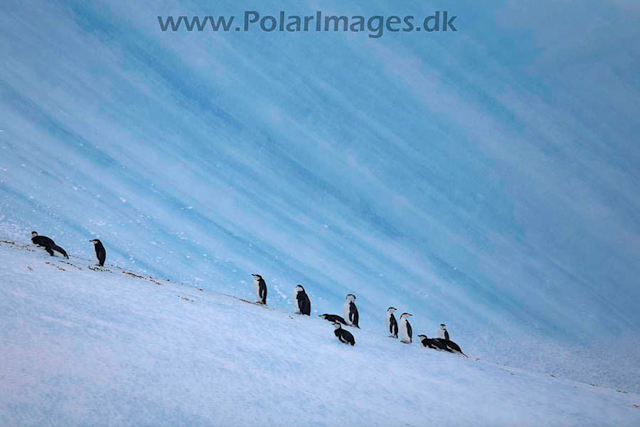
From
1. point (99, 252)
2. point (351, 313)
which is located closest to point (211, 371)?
point (351, 313)

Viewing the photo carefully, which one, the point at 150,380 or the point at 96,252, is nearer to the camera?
the point at 150,380

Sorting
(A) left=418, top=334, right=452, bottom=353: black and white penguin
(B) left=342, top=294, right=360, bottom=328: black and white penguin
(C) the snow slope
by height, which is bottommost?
(C) the snow slope

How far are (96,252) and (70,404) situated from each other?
1048cm

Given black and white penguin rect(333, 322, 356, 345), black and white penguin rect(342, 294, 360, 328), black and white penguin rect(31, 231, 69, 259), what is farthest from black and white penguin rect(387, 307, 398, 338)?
black and white penguin rect(31, 231, 69, 259)

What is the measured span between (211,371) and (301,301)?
26.3ft

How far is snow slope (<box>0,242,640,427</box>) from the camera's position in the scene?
7.14 metres

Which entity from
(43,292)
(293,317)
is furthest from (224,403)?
(293,317)

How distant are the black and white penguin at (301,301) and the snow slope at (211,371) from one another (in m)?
2.18

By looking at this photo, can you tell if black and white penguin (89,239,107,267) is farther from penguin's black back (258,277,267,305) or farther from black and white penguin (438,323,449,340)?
black and white penguin (438,323,449,340)

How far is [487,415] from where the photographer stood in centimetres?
994

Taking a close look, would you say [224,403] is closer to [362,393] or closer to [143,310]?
[362,393]

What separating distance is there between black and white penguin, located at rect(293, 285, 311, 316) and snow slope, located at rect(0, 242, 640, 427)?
218cm

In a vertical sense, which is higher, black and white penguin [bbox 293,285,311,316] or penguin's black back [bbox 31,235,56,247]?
black and white penguin [bbox 293,285,311,316]

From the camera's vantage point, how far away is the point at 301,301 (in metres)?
16.8
